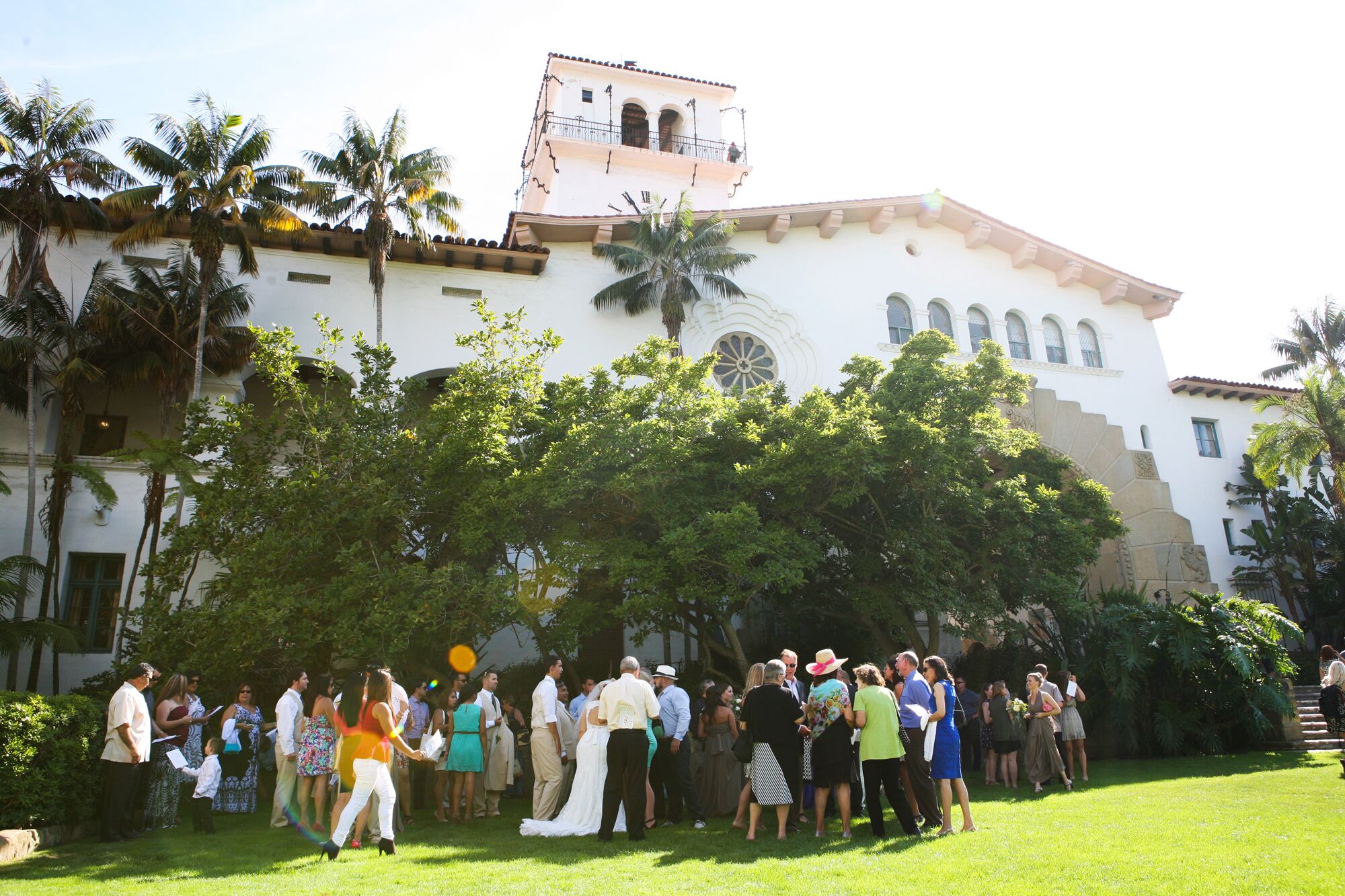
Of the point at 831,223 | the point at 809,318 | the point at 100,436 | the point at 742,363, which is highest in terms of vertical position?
the point at 831,223

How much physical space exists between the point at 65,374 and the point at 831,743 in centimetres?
1706

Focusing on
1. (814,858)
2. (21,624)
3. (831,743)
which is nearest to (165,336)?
(21,624)

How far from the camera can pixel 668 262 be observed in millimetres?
23188

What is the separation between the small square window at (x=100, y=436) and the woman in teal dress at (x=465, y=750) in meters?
14.2

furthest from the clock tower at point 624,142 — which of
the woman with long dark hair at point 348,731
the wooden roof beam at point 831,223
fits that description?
the woman with long dark hair at point 348,731

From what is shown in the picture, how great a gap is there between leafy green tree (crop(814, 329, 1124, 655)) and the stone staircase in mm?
4495

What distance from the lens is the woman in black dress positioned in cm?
892

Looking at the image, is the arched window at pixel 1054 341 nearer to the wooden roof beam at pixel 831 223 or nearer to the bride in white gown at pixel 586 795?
the wooden roof beam at pixel 831 223

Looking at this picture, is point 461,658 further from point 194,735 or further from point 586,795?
point 586,795

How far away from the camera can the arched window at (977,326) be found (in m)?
27.5

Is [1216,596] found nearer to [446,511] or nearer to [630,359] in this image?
[630,359]

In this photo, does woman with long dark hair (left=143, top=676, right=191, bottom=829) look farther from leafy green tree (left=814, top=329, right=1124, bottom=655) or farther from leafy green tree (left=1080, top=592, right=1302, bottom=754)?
leafy green tree (left=1080, top=592, right=1302, bottom=754)

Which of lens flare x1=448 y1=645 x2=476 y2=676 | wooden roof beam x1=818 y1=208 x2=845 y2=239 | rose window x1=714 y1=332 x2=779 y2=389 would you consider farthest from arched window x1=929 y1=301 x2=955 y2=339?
lens flare x1=448 y1=645 x2=476 y2=676

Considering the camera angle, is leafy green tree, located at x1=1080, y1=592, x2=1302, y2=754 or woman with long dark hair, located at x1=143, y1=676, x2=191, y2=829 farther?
leafy green tree, located at x1=1080, y1=592, x2=1302, y2=754
